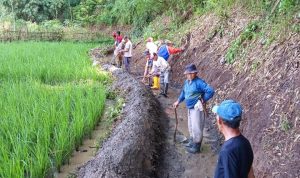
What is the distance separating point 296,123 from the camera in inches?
162

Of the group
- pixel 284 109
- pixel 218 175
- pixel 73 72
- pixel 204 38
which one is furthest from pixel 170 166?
pixel 204 38

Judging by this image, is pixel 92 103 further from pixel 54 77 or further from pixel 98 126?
pixel 54 77

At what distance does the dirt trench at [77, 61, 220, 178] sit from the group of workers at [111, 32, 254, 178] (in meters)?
0.31

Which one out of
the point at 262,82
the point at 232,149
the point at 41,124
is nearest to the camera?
the point at 232,149

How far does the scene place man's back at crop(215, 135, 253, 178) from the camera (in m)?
2.51

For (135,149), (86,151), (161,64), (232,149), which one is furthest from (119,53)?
(232,149)

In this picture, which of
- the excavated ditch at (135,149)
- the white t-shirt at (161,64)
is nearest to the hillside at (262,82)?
the white t-shirt at (161,64)

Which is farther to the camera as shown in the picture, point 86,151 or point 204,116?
point 204,116

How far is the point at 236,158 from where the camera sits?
8.29ft

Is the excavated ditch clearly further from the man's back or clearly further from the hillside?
the man's back

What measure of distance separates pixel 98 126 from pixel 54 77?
367 cm

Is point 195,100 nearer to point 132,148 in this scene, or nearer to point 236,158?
point 132,148

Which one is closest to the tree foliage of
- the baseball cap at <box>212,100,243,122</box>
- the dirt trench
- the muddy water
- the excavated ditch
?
the dirt trench

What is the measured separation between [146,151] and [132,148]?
36cm
